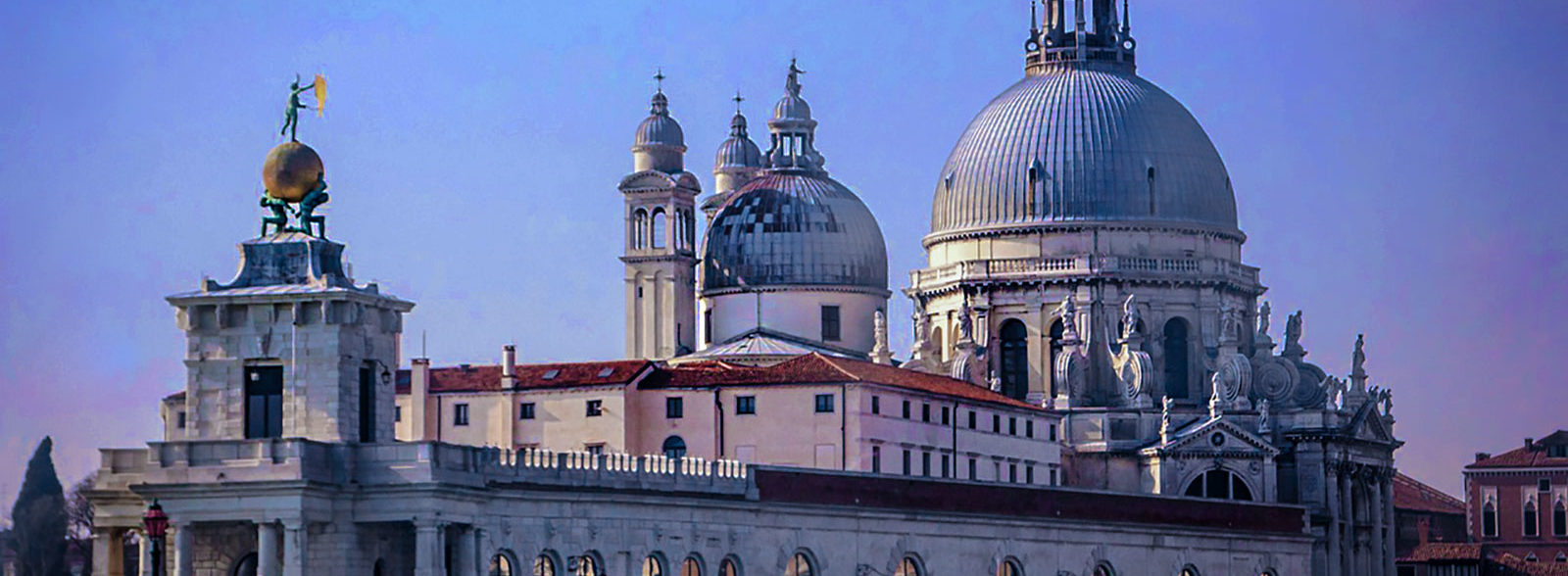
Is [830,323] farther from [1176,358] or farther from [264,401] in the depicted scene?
[264,401]

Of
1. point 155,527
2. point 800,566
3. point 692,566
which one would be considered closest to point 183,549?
point 155,527

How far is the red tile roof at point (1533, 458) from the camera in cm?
17282

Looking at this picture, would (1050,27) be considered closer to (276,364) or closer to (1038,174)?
(1038,174)

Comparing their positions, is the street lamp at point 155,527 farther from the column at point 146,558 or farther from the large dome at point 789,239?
the large dome at point 789,239

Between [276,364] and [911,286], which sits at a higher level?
[911,286]

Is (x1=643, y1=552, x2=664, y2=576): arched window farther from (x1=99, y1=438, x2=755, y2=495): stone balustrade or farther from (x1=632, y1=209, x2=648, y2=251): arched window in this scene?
(x1=632, y1=209, x2=648, y2=251): arched window

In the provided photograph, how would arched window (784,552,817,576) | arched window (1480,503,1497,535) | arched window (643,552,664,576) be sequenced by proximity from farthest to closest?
arched window (1480,503,1497,535) < arched window (784,552,817,576) < arched window (643,552,664,576)

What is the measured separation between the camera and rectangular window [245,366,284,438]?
7569 centimetres

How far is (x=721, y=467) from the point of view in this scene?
9006cm

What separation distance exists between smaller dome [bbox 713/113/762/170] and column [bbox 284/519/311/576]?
202ft

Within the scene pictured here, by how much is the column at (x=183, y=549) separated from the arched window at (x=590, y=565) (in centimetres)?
1132

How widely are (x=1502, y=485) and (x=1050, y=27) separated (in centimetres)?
4872

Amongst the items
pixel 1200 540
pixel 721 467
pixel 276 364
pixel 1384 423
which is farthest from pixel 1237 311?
pixel 276 364

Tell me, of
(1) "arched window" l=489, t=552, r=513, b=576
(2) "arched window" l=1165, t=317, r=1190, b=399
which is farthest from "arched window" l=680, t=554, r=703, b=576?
(2) "arched window" l=1165, t=317, r=1190, b=399
